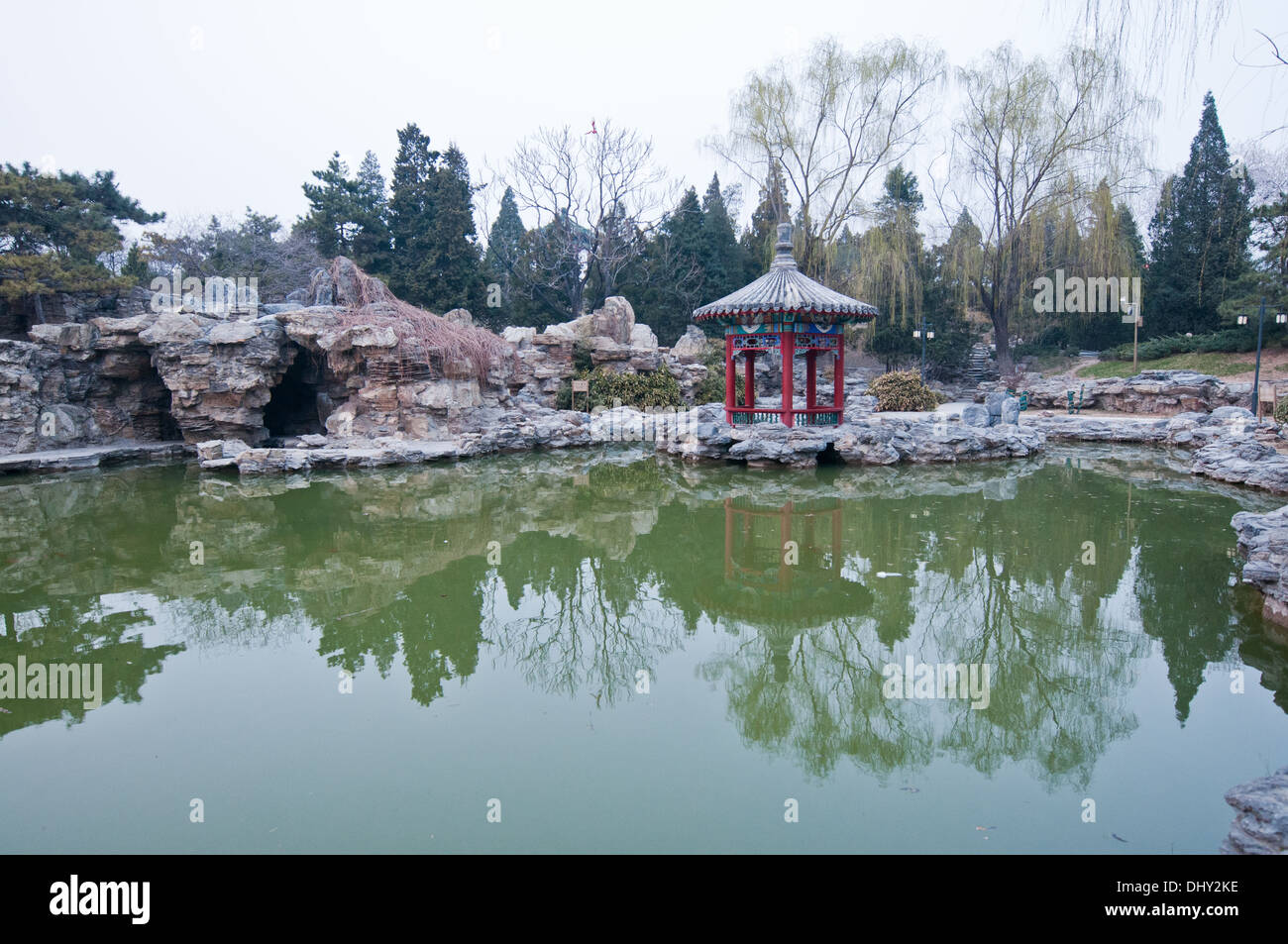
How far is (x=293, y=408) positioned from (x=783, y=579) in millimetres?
10186

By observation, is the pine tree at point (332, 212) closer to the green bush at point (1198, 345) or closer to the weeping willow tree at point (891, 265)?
the weeping willow tree at point (891, 265)

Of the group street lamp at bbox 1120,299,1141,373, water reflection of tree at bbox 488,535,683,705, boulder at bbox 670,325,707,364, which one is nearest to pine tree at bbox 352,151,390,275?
boulder at bbox 670,325,707,364

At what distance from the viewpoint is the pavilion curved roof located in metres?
8.96

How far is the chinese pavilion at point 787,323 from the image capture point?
9.08 meters

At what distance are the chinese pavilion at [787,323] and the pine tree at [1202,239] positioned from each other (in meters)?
11.4

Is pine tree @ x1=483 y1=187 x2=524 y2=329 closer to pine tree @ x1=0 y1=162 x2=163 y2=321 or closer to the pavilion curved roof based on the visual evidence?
pine tree @ x1=0 y1=162 x2=163 y2=321

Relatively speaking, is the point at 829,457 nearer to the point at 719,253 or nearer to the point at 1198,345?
the point at 1198,345

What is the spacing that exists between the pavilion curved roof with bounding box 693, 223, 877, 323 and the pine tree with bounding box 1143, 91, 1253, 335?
11384 mm

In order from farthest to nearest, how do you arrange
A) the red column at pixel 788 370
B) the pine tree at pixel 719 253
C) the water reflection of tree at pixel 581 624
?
the pine tree at pixel 719 253 < the red column at pixel 788 370 < the water reflection of tree at pixel 581 624

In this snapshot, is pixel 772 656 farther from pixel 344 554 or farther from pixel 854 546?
pixel 344 554

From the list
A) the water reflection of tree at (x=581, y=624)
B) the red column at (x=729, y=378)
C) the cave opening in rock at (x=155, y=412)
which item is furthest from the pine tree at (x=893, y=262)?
the cave opening in rock at (x=155, y=412)

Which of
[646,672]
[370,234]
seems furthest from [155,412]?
[646,672]
